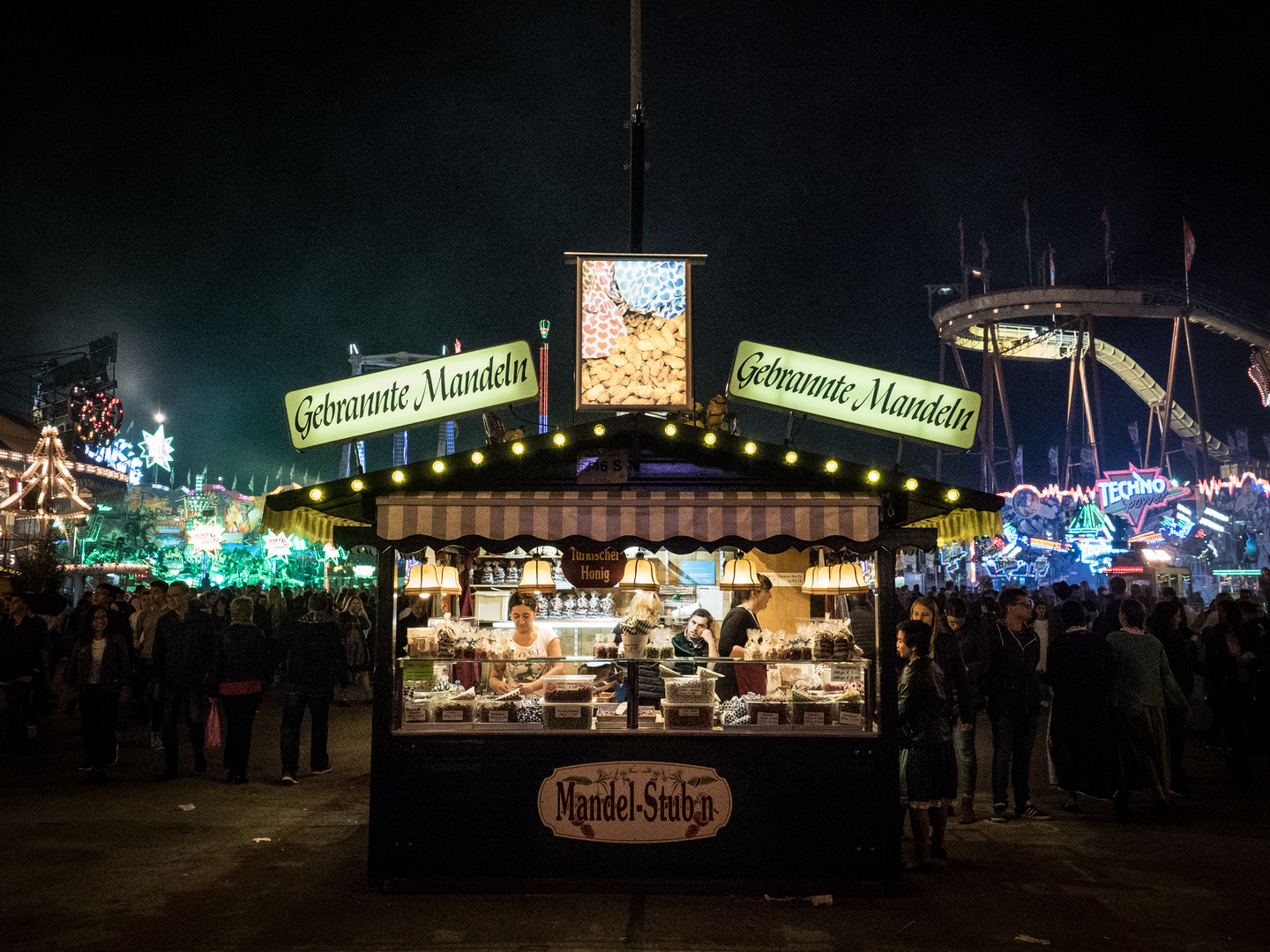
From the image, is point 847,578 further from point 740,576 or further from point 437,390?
point 437,390

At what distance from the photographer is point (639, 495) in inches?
265

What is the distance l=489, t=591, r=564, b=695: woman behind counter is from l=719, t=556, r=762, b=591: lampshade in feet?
5.72

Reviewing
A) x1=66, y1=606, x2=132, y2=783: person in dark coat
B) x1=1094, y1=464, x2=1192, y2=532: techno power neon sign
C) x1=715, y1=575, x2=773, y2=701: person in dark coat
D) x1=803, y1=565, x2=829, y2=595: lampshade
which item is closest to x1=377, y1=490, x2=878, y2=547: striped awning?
x1=715, y1=575, x2=773, y2=701: person in dark coat

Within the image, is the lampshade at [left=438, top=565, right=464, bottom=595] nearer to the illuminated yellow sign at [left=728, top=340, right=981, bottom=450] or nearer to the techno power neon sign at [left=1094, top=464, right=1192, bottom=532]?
the illuminated yellow sign at [left=728, top=340, right=981, bottom=450]

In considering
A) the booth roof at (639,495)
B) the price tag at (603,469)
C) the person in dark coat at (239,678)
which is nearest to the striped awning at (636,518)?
the booth roof at (639,495)

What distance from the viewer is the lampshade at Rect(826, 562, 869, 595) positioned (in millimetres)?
8516

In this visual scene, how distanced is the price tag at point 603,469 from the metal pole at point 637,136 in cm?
269

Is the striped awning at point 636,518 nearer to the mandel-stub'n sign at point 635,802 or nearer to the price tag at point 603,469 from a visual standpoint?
the price tag at point 603,469

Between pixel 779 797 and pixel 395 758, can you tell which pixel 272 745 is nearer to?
pixel 395 758

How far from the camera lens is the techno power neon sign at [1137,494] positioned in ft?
144

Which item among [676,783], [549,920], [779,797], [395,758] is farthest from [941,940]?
[395,758]

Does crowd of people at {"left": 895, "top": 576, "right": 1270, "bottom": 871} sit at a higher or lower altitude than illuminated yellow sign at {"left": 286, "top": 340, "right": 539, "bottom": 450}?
lower

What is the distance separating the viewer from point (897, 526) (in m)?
7.05

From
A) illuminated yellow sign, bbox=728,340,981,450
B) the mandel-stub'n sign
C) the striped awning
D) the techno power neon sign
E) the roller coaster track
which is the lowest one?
the mandel-stub'n sign
